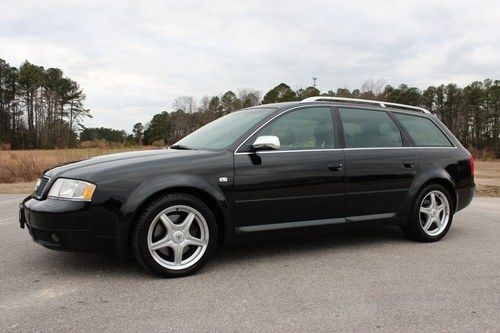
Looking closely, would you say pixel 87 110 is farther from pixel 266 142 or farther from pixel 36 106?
pixel 266 142

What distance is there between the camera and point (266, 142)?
4559 millimetres

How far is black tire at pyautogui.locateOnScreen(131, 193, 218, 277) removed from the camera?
412 centimetres

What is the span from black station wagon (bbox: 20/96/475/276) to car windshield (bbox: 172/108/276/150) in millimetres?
22

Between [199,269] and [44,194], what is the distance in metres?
1.52

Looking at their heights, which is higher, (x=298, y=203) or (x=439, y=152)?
(x=439, y=152)

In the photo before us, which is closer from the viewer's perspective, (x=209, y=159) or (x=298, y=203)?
(x=209, y=159)

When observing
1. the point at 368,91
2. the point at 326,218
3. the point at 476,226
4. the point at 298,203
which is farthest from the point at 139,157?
the point at 368,91

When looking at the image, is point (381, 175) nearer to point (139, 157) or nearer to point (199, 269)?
point (199, 269)

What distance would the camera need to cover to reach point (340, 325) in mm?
3260

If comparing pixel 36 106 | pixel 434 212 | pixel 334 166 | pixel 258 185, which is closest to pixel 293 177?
pixel 258 185

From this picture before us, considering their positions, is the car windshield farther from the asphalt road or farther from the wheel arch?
the asphalt road

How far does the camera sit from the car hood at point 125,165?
4.16 meters

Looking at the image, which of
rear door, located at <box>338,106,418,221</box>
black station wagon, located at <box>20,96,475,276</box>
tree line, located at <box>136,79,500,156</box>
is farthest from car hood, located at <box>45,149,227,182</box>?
tree line, located at <box>136,79,500,156</box>

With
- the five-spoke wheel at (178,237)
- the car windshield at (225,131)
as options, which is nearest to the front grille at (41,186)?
the five-spoke wheel at (178,237)
